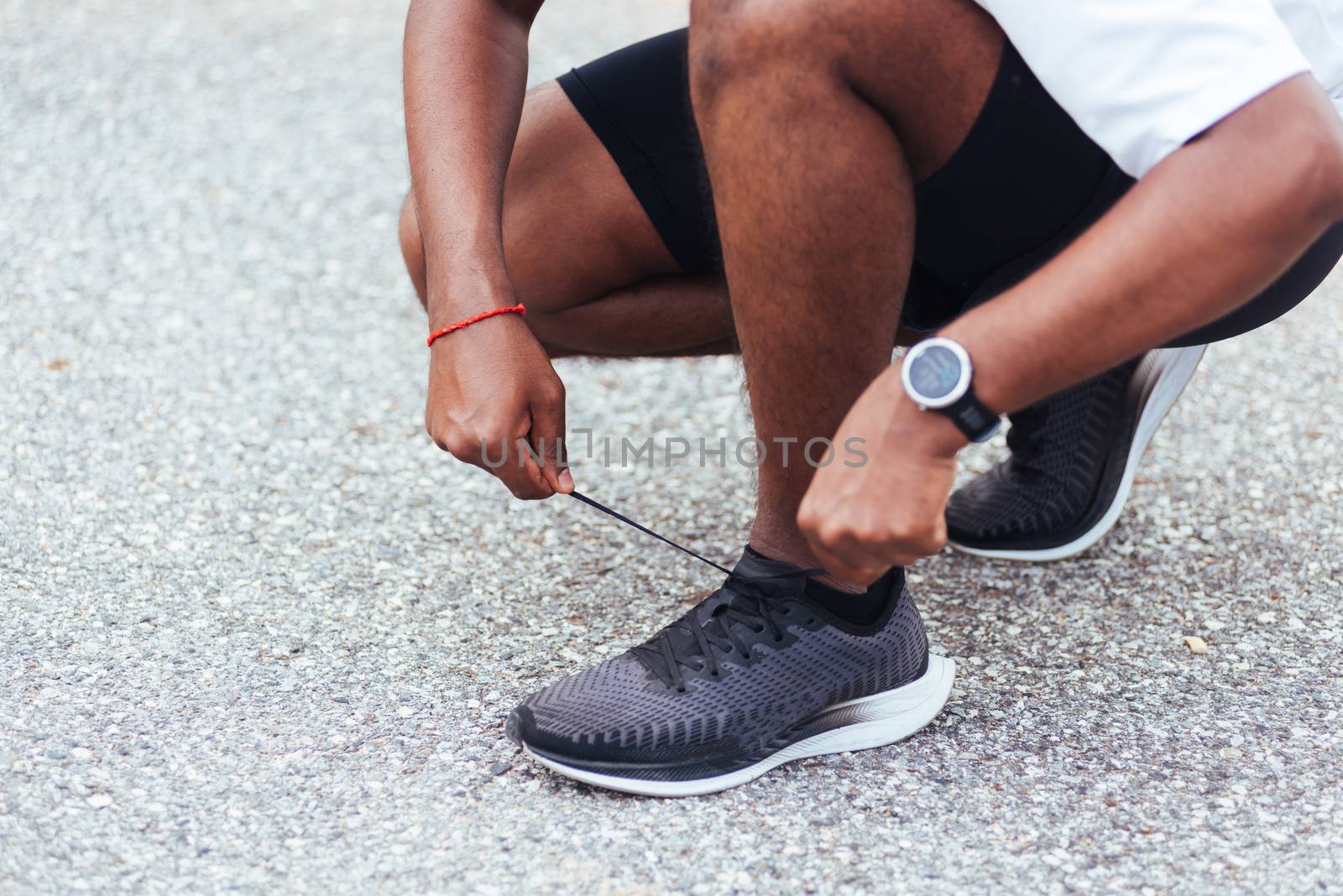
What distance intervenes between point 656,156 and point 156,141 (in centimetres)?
229

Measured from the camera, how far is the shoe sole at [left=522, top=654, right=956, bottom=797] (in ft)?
4.43

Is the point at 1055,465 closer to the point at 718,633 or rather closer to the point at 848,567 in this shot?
the point at 718,633

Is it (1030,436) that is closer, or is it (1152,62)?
(1152,62)

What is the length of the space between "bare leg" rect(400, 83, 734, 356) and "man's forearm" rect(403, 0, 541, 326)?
0.18 m

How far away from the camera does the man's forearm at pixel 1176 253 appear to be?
1.00 metres

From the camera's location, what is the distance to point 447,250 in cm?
147

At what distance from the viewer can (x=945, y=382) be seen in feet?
3.53

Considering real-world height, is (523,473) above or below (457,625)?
above

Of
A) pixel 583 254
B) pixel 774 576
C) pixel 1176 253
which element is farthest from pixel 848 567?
pixel 583 254

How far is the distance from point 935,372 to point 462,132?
73cm

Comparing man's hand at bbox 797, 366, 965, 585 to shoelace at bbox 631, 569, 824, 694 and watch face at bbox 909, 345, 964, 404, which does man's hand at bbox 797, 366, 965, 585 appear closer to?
watch face at bbox 909, 345, 964, 404

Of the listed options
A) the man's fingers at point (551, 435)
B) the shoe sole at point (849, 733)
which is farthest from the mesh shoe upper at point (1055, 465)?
the man's fingers at point (551, 435)

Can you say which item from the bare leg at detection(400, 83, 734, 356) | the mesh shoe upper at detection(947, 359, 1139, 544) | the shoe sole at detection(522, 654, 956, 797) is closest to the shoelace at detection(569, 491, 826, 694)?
the shoe sole at detection(522, 654, 956, 797)

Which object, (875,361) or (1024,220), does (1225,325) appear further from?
(875,361)
